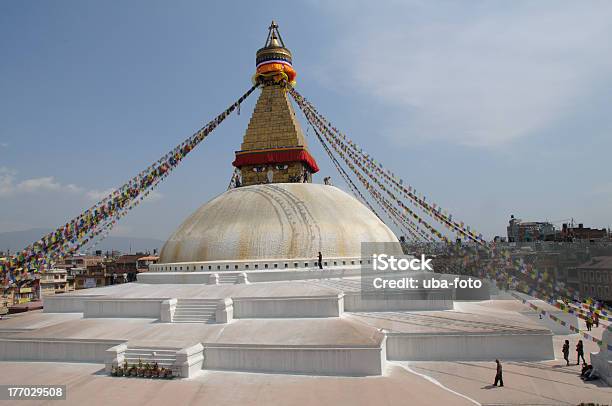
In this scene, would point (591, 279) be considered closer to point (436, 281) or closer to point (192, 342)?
point (436, 281)

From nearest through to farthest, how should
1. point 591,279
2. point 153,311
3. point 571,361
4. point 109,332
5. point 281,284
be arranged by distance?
point 571,361 → point 109,332 → point 153,311 → point 281,284 → point 591,279

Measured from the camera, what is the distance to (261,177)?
16859 millimetres

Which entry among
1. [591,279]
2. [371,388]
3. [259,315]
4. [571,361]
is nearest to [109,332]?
[259,315]

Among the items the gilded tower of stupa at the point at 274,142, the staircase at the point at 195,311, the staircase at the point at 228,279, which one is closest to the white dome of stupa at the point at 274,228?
the staircase at the point at 228,279

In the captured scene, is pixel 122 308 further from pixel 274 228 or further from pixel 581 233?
pixel 581 233

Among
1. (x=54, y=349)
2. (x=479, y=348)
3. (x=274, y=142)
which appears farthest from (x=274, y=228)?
(x=479, y=348)

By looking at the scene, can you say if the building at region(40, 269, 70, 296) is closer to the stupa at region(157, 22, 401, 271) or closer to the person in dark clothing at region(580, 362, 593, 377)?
the stupa at region(157, 22, 401, 271)

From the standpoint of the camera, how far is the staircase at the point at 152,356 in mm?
8391

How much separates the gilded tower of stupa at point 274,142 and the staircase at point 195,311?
22.7ft

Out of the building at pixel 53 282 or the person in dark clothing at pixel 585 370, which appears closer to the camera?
the person in dark clothing at pixel 585 370

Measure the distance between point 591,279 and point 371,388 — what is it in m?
22.8

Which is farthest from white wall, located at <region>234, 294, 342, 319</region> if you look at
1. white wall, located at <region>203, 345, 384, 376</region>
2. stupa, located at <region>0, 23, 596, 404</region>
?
white wall, located at <region>203, 345, 384, 376</region>

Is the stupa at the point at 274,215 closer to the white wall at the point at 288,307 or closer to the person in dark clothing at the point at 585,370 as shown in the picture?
the white wall at the point at 288,307

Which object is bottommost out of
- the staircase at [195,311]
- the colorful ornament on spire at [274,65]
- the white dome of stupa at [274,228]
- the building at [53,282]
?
the building at [53,282]
